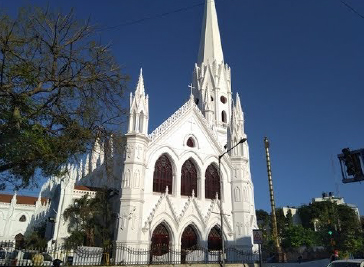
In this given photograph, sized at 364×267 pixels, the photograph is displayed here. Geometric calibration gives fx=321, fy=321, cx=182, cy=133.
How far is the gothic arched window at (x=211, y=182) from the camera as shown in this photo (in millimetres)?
30859

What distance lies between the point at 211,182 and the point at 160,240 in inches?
310

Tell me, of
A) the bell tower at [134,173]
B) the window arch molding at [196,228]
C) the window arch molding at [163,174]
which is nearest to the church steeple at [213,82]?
the window arch molding at [163,174]

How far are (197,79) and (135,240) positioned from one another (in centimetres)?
2808

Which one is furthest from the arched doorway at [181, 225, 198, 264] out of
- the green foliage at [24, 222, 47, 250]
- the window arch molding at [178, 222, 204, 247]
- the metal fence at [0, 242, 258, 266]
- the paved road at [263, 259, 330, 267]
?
the green foliage at [24, 222, 47, 250]

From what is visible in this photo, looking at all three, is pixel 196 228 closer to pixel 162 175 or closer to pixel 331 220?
pixel 162 175

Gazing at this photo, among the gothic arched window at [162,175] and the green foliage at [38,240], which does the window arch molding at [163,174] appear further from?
the green foliage at [38,240]

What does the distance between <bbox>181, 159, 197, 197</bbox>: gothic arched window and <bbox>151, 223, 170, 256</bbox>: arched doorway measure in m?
3.94

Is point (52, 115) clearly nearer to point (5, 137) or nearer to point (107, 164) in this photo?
point (5, 137)

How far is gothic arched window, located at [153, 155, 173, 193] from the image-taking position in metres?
28.3

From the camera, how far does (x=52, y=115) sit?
12.0m

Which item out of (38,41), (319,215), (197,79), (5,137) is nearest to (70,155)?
(5,137)

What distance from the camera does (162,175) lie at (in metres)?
28.9

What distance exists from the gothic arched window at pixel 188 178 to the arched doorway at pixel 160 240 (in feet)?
12.9

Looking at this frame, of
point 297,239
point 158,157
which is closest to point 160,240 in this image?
point 158,157
